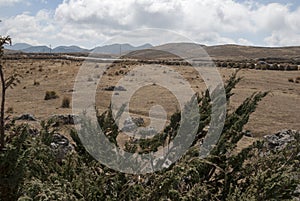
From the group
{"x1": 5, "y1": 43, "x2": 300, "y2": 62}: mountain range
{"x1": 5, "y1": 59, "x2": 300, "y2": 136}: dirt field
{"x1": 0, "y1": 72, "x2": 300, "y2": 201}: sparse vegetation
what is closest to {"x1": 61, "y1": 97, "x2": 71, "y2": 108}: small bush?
{"x1": 5, "y1": 59, "x2": 300, "y2": 136}: dirt field

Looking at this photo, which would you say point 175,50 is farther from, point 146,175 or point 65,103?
point 146,175

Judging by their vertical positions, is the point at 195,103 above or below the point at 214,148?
above

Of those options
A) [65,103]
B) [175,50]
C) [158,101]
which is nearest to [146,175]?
[175,50]

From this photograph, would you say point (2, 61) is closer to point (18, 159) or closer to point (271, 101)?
point (18, 159)

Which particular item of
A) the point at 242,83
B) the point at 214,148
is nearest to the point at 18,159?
the point at 214,148

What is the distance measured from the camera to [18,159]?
4.20 meters

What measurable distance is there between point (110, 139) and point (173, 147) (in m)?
0.90

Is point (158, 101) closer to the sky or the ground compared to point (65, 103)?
closer to the ground

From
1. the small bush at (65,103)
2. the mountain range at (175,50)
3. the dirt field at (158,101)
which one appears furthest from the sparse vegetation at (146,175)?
the small bush at (65,103)

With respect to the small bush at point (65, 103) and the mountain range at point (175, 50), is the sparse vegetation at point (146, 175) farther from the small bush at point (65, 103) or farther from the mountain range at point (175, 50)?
the small bush at point (65, 103)

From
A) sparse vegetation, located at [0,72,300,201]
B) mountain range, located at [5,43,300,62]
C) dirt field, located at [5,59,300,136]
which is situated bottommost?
dirt field, located at [5,59,300,136]

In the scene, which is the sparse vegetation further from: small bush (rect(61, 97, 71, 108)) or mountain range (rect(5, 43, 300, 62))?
small bush (rect(61, 97, 71, 108))

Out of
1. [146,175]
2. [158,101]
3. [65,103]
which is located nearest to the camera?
[146,175]

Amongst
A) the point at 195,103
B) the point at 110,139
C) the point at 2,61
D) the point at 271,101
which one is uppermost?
the point at 2,61
